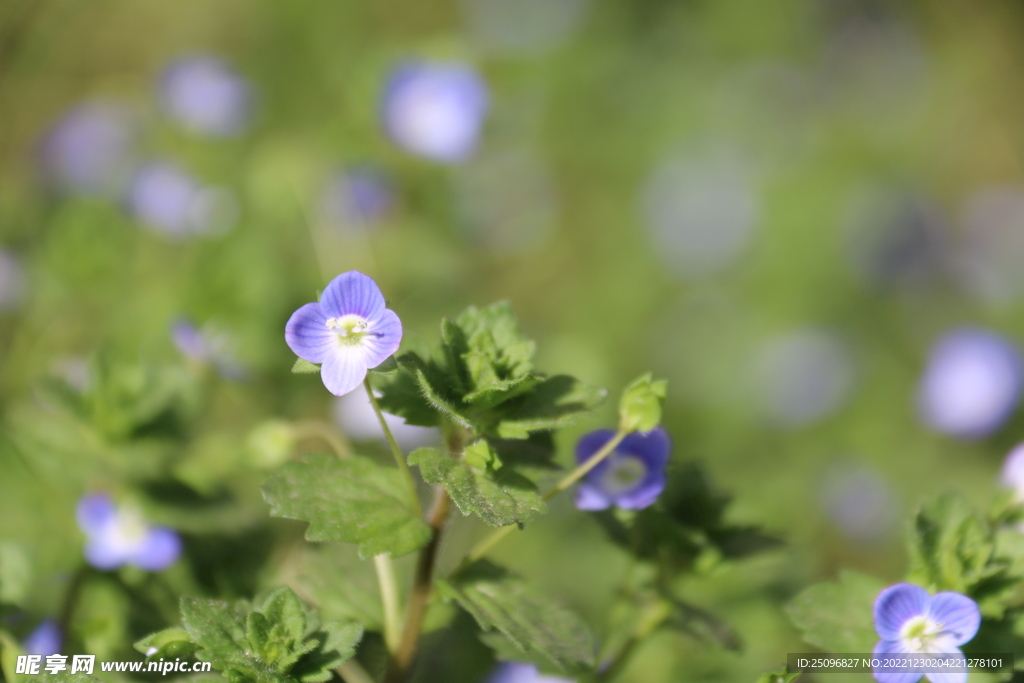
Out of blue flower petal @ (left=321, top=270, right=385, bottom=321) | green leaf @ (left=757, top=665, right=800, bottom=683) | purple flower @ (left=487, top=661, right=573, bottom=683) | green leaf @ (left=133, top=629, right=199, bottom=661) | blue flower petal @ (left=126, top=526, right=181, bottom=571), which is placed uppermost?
blue flower petal @ (left=321, top=270, right=385, bottom=321)

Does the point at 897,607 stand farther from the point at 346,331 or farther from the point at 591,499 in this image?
the point at 346,331

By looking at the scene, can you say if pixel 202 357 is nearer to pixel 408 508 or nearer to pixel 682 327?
pixel 408 508

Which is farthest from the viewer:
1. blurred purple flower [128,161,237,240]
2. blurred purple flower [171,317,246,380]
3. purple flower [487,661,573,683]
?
blurred purple flower [128,161,237,240]

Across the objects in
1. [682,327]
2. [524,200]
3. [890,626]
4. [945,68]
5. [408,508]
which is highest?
[945,68]

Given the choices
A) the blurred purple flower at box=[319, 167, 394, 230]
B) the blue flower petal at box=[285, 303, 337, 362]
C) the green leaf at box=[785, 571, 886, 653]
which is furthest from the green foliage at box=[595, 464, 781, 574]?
the blurred purple flower at box=[319, 167, 394, 230]

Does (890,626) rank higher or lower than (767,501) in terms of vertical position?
lower

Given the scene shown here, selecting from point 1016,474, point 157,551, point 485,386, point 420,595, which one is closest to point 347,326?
point 485,386

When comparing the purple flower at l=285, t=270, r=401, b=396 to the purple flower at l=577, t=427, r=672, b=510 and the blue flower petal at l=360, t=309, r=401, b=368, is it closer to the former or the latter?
the blue flower petal at l=360, t=309, r=401, b=368

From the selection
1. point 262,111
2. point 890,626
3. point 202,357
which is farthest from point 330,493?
point 262,111
